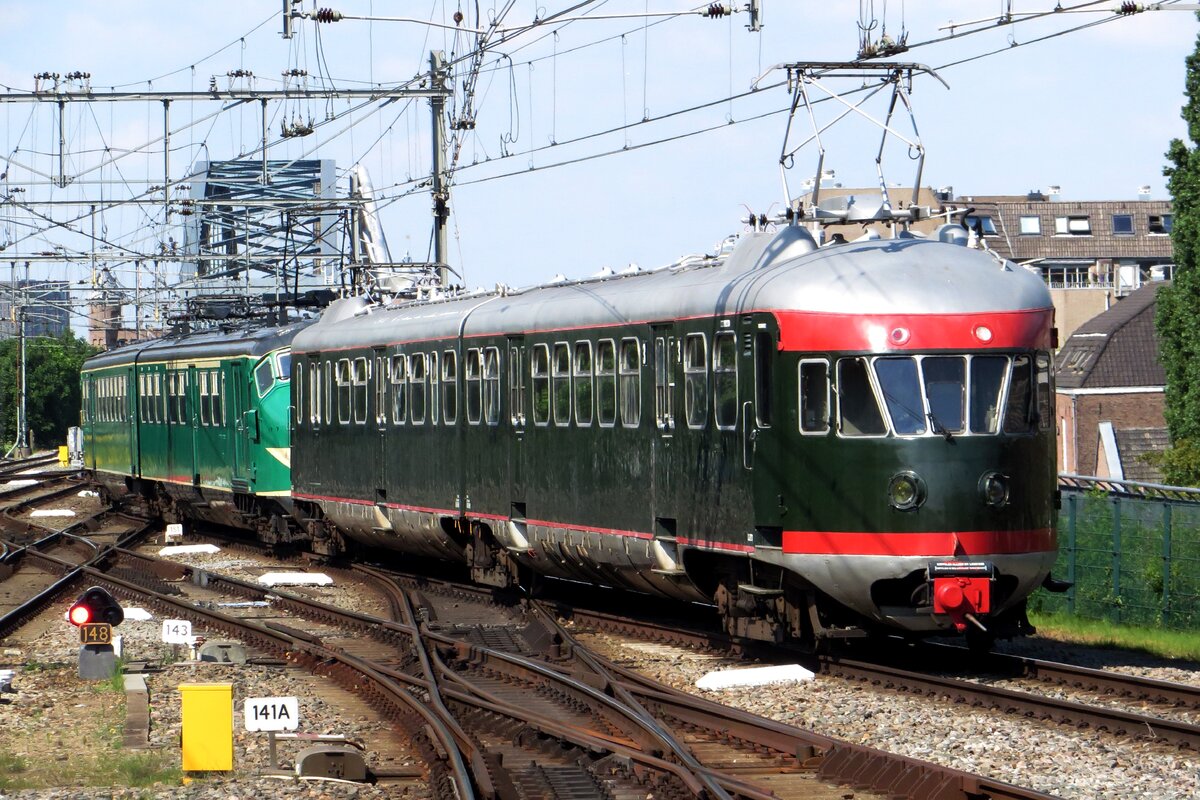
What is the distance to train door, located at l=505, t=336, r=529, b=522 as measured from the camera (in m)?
19.6

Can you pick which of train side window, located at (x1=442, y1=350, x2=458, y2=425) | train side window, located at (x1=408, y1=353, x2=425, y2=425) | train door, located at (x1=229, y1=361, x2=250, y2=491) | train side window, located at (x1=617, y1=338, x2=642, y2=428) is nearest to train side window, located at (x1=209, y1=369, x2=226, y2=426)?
train door, located at (x1=229, y1=361, x2=250, y2=491)

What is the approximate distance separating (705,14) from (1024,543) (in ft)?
25.5

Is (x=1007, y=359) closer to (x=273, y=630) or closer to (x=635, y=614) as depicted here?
(x=635, y=614)

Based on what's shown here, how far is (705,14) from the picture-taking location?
19734 millimetres

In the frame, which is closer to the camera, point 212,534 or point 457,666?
point 457,666

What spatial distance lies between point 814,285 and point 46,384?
95872mm

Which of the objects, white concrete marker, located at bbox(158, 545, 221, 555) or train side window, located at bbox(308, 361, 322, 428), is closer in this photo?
train side window, located at bbox(308, 361, 322, 428)

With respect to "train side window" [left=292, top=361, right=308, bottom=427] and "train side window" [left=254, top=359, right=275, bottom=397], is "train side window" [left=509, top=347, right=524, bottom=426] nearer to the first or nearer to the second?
"train side window" [left=292, top=361, right=308, bottom=427]

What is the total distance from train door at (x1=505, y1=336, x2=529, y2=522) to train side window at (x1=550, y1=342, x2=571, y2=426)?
2.44 feet

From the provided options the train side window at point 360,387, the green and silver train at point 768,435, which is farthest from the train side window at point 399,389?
the train side window at point 360,387

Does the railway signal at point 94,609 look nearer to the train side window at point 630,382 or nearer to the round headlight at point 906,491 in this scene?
the train side window at point 630,382

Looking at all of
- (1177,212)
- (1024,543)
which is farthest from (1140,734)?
(1177,212)

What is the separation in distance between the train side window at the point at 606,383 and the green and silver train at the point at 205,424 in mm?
11246

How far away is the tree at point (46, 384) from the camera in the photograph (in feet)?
334
